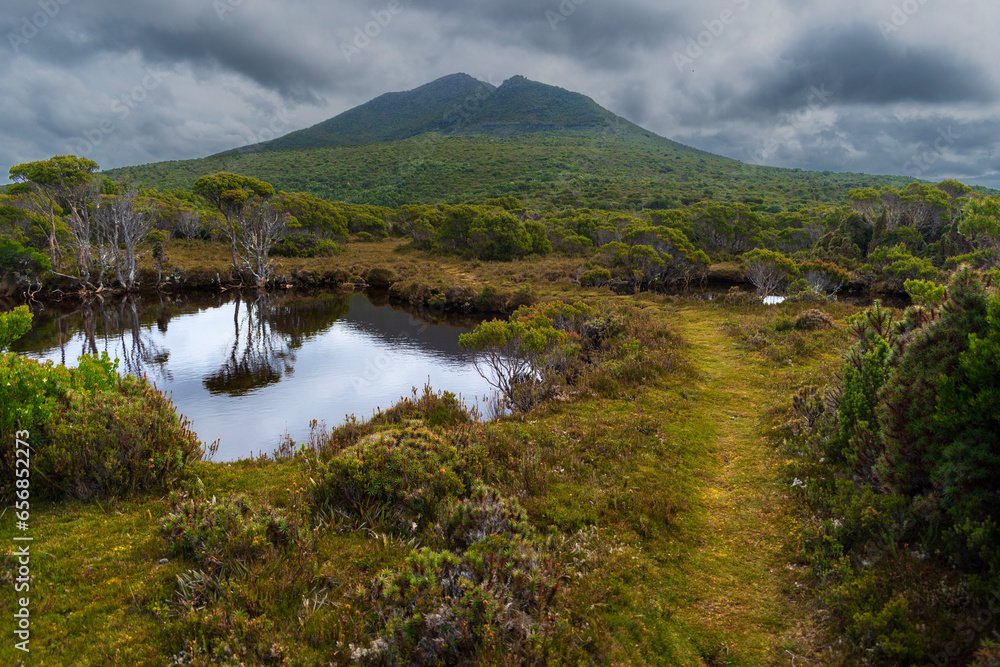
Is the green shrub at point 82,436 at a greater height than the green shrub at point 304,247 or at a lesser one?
lesser

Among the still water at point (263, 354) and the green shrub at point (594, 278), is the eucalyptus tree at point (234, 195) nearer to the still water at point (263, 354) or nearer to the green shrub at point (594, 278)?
the still water at point (263, 354)

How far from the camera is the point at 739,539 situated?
20.2 feet

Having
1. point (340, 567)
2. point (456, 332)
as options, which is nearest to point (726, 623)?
point (340, 567)

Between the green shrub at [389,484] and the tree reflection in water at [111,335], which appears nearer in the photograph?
the green shrub at [389,484]

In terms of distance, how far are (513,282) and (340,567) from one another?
33.1 metres

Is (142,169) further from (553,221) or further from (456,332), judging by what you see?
(456,332)

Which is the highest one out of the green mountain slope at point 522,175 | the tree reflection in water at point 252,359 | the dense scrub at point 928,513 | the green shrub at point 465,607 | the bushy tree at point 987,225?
the green mountain slope at point 522,175

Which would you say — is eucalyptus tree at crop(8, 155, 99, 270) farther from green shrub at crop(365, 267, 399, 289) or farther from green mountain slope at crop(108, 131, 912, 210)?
green mountain slope at crop(108, 131, 912, 210)

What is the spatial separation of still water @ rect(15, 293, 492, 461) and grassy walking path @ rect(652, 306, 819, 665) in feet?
26.2

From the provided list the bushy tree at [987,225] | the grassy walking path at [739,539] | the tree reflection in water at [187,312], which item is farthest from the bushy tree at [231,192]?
the bushy tree at [987,225]

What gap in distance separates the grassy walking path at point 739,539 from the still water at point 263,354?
314 inches

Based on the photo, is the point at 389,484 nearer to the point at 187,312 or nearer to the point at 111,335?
the point at 111,335

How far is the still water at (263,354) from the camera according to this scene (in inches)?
589

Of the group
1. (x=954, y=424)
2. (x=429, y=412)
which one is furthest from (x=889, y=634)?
(x=429, y=412)
